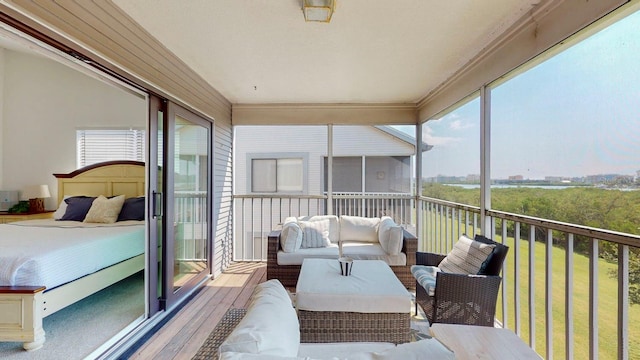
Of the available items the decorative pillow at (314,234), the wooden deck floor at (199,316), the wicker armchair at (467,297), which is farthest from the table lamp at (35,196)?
the wicker armchair at (467,297)

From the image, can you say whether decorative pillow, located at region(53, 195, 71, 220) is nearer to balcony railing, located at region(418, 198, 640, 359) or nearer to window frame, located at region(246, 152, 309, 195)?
window frame, located at region(246, 152, 309, 195)

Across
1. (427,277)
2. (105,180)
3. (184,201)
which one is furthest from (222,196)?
(427,277)

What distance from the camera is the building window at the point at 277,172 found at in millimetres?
5680

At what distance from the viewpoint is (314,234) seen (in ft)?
13.1

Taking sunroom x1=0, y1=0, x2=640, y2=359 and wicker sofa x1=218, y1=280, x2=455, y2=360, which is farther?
sunroom x1=0, y1=0, x2=640, y2=359

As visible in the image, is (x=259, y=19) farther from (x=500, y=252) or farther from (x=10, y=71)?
(x=10, y=71)

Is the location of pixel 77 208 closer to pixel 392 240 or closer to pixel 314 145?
pixel 314 145

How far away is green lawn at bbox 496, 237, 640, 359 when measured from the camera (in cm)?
171

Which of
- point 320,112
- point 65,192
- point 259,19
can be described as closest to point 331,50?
point 259,19

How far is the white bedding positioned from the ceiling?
213 centimetres

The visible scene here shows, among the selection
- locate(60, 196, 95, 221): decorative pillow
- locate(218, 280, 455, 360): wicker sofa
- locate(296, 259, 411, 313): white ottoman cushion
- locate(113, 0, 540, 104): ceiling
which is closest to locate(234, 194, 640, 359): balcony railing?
locate(296, 259, 411, 313): white ottoman cushion

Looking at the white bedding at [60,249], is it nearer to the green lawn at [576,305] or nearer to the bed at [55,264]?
the bed at [55,264]

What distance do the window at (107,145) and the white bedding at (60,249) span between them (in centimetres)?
118

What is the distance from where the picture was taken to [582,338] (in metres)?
2.05
